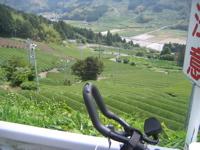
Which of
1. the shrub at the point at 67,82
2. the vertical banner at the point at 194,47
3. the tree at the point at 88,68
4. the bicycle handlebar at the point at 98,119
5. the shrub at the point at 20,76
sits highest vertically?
the vertical banner at the point at 194,47

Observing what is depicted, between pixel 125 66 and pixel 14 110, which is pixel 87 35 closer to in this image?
pixel 125 66

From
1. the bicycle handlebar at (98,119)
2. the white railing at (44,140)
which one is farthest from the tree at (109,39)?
the bicycle handlebar at (98,119)

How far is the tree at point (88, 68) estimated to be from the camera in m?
20.1

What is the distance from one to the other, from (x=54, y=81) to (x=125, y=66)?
4833mm

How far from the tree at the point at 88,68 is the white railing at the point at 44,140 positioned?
17.0 metres

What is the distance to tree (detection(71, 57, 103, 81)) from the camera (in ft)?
66.0

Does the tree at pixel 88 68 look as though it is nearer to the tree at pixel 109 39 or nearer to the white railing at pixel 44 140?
the tree at pixel 109 39

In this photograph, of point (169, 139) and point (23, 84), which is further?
point (23, 84)

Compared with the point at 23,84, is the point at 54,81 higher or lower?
lower

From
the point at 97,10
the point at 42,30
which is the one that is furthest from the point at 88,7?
the point at 42,30

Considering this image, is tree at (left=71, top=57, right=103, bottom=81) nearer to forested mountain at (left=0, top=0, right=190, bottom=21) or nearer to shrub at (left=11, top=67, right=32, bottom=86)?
forested mountain at (left=0, top=0, right=190, bottom=21)

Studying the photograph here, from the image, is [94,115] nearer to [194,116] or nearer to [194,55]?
[194,55]

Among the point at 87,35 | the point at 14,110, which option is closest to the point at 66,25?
the point at 87,35

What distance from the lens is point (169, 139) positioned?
2.98 m
